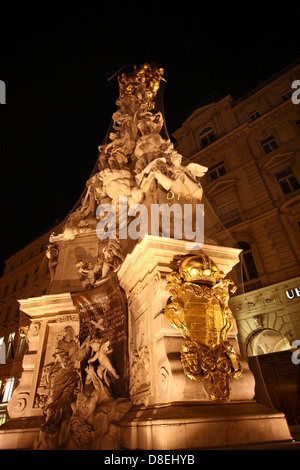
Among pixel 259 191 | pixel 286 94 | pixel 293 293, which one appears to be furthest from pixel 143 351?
pixel 286 94

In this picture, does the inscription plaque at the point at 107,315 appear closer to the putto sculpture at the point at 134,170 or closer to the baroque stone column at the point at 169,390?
the baroque stone column at the point at 169,390

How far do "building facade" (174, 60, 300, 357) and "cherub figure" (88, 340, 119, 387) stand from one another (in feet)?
22.0

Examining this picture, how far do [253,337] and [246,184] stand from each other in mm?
9740

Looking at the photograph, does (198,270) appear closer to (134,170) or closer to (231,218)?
(134,170)

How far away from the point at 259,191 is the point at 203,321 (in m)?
16.0

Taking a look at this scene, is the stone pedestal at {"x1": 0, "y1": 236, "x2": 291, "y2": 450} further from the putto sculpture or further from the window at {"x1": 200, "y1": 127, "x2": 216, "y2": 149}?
the window at {"x1": 200, "y1": 127, "x2": 216, "y2": 149}

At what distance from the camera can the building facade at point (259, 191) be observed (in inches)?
559

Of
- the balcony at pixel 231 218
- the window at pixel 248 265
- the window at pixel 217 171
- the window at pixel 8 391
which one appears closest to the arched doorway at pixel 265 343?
the window at pixel 248 265

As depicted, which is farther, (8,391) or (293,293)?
(8,391)

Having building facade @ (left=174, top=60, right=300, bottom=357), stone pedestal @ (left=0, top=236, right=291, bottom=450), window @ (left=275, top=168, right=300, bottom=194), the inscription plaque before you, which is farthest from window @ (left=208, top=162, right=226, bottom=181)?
the inscription plaque

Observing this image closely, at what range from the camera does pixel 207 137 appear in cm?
2330

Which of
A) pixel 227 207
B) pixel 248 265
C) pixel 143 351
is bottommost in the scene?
pixel 143 351
